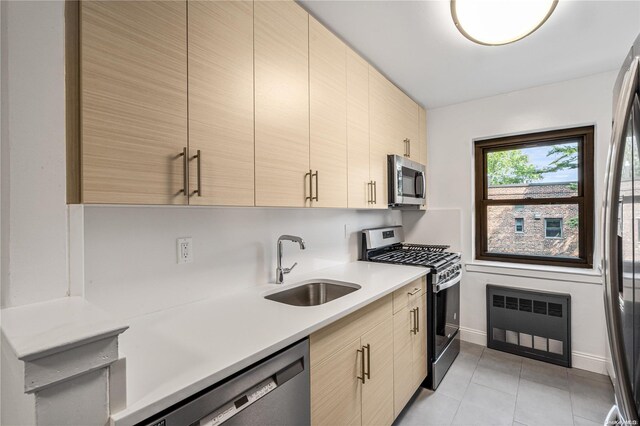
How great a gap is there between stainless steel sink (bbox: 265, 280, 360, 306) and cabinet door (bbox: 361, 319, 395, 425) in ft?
0.99

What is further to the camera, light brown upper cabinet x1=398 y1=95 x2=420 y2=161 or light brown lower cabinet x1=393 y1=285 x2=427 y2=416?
light brown upper cabinet x1=398 y1=95 x2=420 y2=161

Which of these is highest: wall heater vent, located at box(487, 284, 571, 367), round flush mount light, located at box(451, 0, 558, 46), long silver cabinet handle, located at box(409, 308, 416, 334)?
round flush mount light, located at box(451, 0, 558, 46)

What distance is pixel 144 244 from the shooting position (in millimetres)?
1219

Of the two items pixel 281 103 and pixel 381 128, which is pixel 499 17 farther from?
pixel 281 103

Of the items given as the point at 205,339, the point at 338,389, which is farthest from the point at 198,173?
the point at 338,389

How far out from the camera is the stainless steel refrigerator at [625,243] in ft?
2.06

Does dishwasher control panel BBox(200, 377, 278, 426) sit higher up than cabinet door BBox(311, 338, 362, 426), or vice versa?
dishwasher control panel BBox(200, 377, 278, 426)

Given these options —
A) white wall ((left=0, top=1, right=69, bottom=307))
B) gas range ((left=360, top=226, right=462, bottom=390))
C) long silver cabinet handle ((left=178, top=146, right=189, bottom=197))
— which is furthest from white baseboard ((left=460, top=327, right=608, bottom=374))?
white wall ((left=0, top=1, right=69, bottom=307))

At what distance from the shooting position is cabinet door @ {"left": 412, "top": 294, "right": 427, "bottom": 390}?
2.01m

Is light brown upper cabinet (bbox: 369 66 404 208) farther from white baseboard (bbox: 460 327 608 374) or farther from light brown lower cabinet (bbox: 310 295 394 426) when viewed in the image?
white baseboard (bbox: 460 327 608 374)

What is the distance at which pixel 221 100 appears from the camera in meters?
1.14

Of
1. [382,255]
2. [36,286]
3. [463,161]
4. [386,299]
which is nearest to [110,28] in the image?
[36,286]

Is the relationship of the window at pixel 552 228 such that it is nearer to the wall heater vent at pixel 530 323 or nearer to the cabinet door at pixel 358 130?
the wall heater vent at pixel 530 323

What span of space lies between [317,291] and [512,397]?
5.31ft
